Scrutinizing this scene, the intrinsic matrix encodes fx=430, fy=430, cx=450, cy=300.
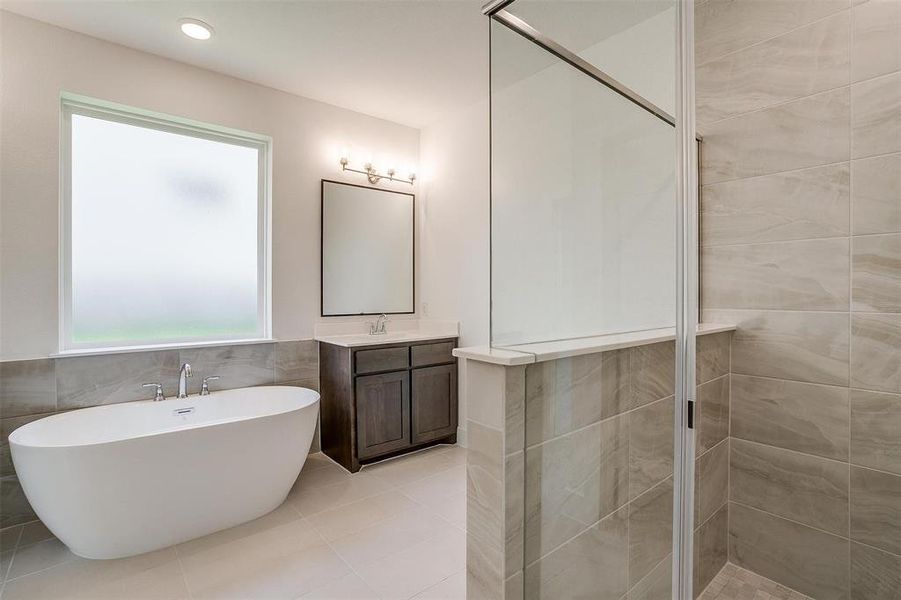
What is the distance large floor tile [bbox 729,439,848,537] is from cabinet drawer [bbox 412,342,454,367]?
1865 mm

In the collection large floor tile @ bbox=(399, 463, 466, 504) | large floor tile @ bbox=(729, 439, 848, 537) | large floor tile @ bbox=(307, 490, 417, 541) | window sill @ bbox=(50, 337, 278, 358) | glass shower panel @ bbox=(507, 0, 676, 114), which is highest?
glass shower panel @ bbox=(507, 0, 676, 114)

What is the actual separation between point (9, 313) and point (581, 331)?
2.87m

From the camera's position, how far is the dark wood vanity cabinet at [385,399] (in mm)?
2965

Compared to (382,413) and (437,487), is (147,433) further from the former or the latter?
(437,487)

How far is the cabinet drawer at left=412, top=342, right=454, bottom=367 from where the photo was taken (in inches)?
129

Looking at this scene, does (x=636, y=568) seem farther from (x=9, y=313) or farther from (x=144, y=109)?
(x=144, y=109)

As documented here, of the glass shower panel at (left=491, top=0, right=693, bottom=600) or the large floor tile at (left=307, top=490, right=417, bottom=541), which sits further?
the large floor tile at (left=307, top=490, right=417, bottom=541)

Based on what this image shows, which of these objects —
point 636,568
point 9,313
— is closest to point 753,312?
point 636,568

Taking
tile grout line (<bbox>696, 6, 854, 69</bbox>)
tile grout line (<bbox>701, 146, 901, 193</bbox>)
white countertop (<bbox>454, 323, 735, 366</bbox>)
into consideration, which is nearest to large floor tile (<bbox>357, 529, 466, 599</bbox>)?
white countertop (<bbox>454, 323, 735, 366</bbox>)

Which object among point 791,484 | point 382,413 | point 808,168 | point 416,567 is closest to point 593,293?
point 808,168

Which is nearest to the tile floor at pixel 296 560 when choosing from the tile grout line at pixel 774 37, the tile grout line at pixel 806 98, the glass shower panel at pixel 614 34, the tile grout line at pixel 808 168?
the glass shower panel at pixel 614 34

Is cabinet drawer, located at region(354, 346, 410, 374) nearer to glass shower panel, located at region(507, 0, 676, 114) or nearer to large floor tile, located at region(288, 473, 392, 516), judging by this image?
large floor tile, located at region(288, 473, 392, 516)

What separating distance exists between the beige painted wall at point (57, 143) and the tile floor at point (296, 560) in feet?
3.79

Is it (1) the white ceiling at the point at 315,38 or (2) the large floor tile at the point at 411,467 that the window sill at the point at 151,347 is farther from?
(1) the white ceiling at the point at 315,38
